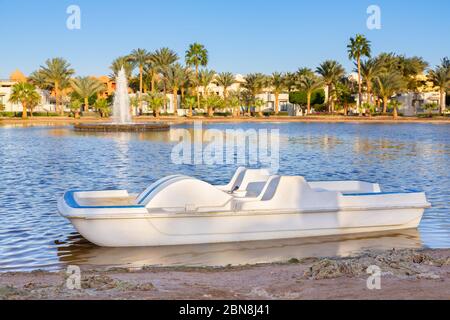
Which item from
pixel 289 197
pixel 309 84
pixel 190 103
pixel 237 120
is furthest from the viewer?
pixel 309 84

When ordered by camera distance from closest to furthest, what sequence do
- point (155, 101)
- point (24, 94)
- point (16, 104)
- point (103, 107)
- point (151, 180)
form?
point (151, 180), point (24, 94), point (103, 107), point (155, 101), point (16, 104)

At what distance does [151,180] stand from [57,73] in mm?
81996

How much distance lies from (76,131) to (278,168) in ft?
120

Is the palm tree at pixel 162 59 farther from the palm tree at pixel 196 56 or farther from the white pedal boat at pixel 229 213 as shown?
the white pedal boat at pixel 229 213

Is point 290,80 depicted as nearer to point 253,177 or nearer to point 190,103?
point 190,103

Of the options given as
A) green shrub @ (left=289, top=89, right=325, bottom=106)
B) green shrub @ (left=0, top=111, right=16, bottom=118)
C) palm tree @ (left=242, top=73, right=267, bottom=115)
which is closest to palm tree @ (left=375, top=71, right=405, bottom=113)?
green shrub @ (left=289, top=89, right=325, bottom=106)

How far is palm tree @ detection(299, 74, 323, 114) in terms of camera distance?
109 m

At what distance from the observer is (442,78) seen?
328 feet

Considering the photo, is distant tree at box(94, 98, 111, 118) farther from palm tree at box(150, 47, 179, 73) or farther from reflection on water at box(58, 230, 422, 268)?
reflection on water at box(58, 230, 422, 268)

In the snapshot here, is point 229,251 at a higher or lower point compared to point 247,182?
lower

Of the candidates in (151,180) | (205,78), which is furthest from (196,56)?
(151,180)

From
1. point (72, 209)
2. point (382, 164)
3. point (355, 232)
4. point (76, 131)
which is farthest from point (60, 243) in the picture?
point (76, 131)
